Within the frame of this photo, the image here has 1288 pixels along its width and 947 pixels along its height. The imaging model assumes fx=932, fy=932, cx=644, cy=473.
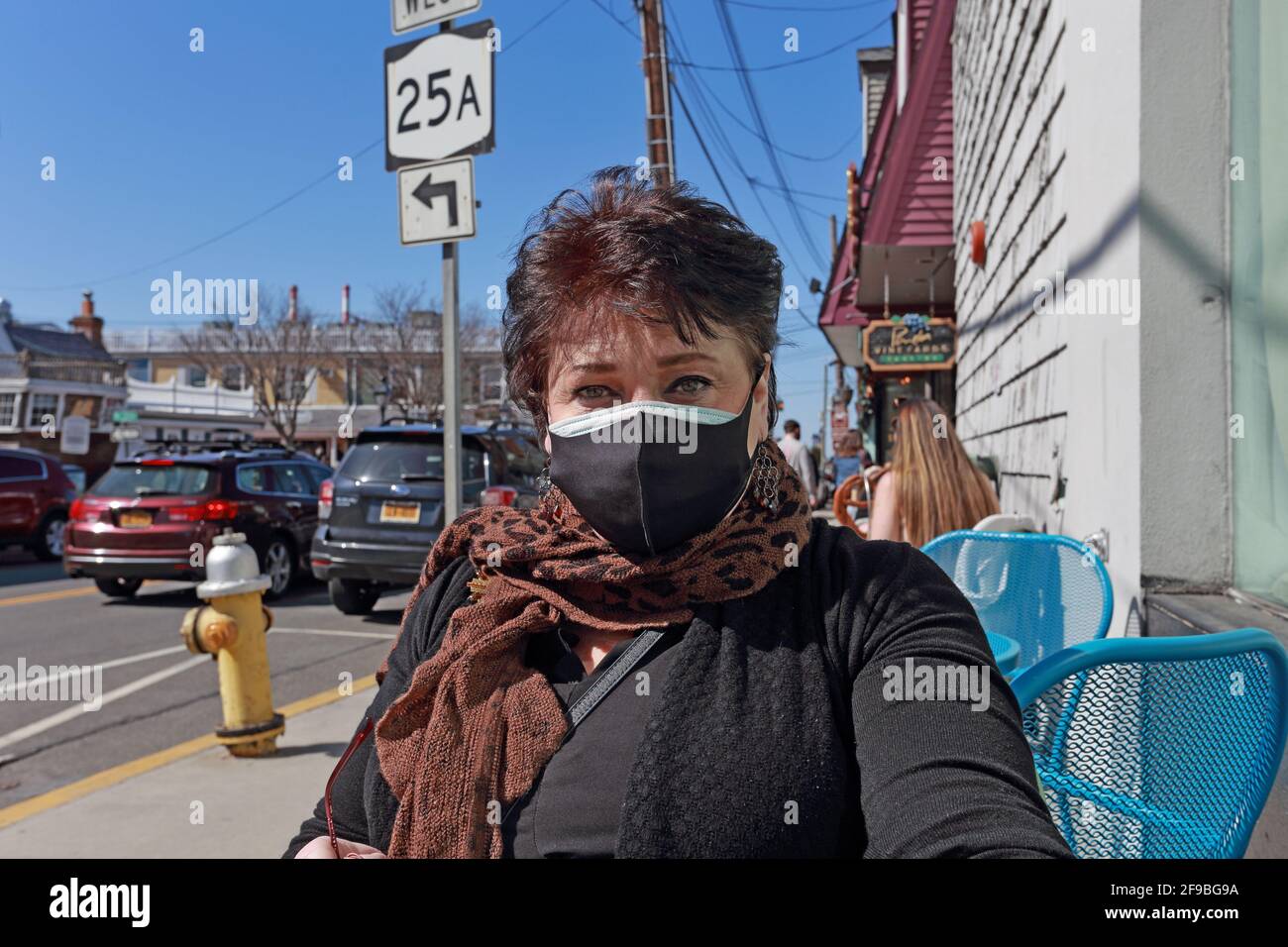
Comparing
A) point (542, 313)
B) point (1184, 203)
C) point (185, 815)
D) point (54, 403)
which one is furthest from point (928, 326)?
point (54, 403)

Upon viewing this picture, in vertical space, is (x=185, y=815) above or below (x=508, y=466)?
below

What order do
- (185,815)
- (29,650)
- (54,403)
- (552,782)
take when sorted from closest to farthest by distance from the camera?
(552,782)
(185,815)
(29,650)
(54,403)

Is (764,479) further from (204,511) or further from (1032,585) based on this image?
(204,511)

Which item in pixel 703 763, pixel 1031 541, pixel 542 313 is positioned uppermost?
pixel 542 313

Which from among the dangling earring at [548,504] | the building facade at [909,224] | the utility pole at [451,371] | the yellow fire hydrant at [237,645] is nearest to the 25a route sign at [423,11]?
the utility pole at [451,371]

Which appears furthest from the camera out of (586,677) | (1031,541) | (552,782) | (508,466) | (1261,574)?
(508,466)

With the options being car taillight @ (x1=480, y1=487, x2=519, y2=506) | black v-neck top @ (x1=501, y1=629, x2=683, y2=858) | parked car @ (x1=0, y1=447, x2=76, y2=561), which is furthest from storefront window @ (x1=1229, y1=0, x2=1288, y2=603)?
parked car @ (x1=0, y1=447, x2=76, y2=561)

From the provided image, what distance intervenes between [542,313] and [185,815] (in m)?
3.35

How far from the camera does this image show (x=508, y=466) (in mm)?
9039

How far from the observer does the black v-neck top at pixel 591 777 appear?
1.36 m

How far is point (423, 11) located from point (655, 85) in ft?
24.3

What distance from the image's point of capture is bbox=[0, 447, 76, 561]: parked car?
14.5 metres

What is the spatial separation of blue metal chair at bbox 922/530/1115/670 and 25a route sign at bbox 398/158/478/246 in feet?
8.88
